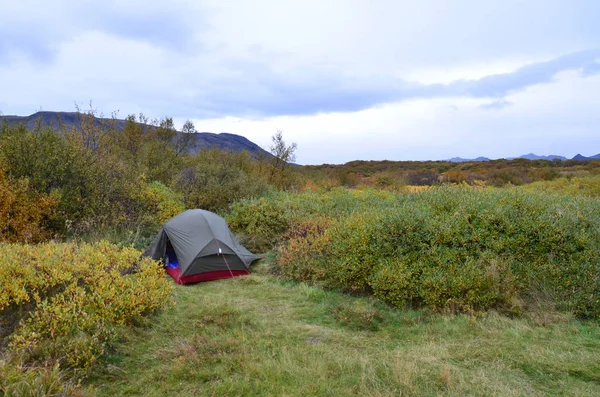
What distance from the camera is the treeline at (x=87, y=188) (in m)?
9.08

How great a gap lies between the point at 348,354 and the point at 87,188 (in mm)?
9334

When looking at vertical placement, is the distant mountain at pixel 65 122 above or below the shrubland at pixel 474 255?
above

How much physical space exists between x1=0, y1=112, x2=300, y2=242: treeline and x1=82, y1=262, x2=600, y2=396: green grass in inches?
197

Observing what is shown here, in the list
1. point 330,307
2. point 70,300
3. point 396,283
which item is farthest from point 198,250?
point 396,283

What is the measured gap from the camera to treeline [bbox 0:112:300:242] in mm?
9078

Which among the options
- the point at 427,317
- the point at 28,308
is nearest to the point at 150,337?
the point at 28,308

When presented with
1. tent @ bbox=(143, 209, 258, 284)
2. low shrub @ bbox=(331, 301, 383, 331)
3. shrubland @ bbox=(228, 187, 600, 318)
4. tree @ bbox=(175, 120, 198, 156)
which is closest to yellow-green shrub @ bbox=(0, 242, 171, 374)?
tent @ bbox=(143, 209, 258, 284)

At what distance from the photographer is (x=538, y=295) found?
579cm

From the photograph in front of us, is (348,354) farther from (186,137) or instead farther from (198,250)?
(186,137)

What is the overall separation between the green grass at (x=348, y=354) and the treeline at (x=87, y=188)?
16.4 feet

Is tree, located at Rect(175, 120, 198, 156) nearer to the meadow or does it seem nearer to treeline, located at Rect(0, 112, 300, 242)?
treeline, located at Rect(0, 112, 300, 242)

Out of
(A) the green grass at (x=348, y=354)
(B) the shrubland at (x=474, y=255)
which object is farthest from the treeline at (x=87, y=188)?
(B) the shrubland at (x=474, y=255)

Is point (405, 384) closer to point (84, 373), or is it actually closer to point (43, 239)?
point (84, 373)

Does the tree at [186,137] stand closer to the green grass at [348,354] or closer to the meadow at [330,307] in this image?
the meadow at [330,307]
